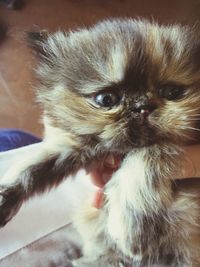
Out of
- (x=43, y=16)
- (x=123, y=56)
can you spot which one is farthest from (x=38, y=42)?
(x=43, y=16)

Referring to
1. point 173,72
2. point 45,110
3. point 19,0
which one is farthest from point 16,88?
point 173,72

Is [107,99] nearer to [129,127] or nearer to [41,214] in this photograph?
[129,127]

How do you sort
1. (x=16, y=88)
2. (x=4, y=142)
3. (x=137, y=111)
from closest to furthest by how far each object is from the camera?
(x=137, y=111), (x=4, y=142), (x=16, y=88)

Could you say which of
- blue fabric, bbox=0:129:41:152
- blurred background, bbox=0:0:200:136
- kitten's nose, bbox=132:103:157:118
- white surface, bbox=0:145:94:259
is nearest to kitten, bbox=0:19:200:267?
kitten's nose, bbox=132:103:157:118

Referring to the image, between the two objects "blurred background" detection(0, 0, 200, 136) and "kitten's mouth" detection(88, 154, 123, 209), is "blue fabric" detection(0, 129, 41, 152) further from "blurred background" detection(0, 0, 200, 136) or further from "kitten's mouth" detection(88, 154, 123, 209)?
"blurred background" detection(0, 0, 200, 136)

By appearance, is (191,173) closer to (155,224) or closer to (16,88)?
(155,224)

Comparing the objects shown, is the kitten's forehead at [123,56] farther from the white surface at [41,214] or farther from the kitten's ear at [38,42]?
the white surface at [41,214]

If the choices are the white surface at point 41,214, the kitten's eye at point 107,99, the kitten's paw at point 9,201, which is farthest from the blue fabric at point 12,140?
the kitten's eye at point 107,99
